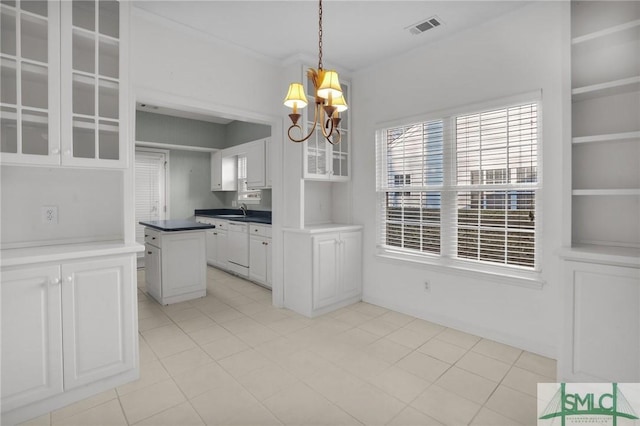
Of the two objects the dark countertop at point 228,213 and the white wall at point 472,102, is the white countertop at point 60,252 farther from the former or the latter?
the dark countertop at point 228,213

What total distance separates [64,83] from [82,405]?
2.04 meters

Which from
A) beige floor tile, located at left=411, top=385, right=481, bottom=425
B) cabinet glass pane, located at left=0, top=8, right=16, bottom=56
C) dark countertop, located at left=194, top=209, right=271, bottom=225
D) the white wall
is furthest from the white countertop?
dark countertop, located at left=194, top=209, right=271, bottom=225

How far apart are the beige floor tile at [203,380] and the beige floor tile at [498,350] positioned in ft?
6.71

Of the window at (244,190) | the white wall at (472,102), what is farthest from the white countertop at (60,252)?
the window at (244,190)

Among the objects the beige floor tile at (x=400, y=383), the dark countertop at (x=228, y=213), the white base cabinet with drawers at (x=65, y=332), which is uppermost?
the dark countertop at (x=228, y=213)

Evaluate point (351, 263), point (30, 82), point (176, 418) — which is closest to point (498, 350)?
point (351, 263)

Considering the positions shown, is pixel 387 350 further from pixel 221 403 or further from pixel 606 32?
pixel 606 32

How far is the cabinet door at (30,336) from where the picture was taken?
190cm

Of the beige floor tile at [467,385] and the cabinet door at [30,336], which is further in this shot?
the beige floor tile at [467,385]

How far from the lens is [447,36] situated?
329 centimetres

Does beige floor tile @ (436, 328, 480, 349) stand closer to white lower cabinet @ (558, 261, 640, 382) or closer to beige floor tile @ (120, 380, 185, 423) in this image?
white lower cabinet @ (558, 261, 640, 382)

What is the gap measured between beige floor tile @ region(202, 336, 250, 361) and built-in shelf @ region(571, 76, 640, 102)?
315 cm

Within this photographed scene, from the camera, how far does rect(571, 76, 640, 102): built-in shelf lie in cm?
203

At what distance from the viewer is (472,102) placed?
3143 mm
